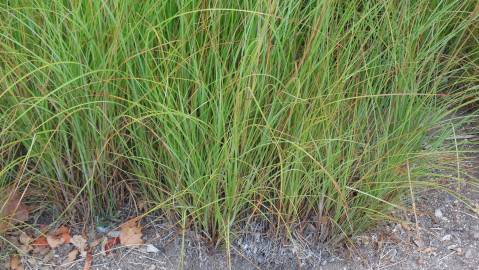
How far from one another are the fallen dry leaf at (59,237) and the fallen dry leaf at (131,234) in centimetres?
18

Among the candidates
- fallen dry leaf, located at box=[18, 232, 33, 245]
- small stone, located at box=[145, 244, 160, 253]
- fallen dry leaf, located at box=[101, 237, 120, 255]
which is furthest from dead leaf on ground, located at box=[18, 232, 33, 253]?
small stone, located at box=[145, 244, 160, 253]

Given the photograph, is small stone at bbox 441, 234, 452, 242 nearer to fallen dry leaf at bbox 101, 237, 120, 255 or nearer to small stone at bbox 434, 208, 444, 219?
small stone at bbox 434, 208, 444, 219

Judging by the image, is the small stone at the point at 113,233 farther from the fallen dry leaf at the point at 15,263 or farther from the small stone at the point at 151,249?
the fallen dry leaf at the point at 15,263

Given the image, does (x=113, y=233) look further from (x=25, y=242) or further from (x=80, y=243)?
(x=25, y=242)

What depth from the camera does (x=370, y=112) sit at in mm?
1991

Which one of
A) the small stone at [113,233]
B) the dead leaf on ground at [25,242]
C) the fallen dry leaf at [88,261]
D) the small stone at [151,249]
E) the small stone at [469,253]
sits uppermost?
the dead leaf on ground at [25,242]

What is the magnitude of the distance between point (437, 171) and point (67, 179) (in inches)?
51.6

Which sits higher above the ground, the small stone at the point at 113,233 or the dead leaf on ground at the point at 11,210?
the dead leaf on ground at the point at 11,210

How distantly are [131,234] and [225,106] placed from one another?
1.91 feet

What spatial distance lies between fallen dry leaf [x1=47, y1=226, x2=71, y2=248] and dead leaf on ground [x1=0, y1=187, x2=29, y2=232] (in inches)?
4.2

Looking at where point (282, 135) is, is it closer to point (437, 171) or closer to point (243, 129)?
point (243, 129)

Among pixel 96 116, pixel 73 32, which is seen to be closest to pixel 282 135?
pixel 96 116

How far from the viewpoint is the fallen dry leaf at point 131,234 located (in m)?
2.06

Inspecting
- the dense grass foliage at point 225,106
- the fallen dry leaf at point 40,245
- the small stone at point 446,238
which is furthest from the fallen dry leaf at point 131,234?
the small stone at point 446,238
